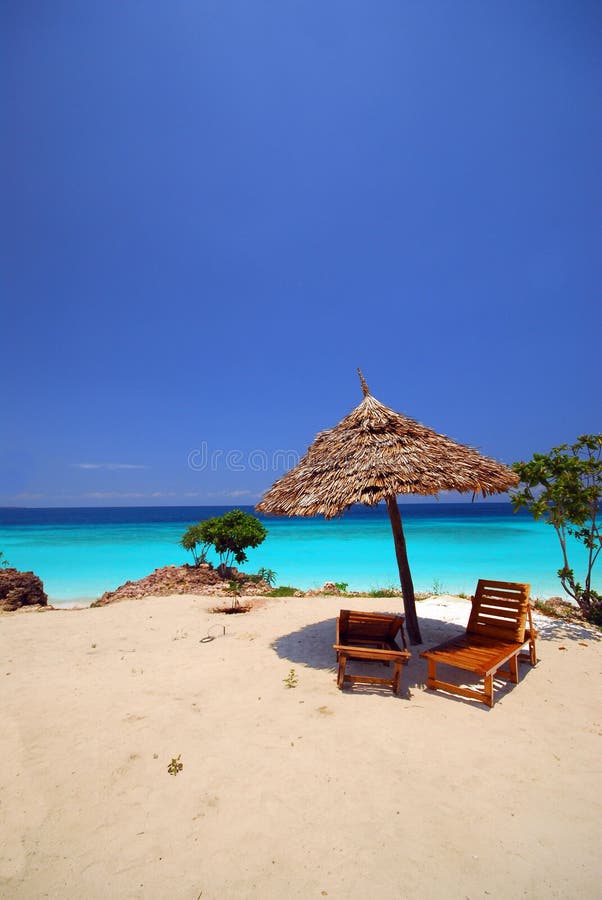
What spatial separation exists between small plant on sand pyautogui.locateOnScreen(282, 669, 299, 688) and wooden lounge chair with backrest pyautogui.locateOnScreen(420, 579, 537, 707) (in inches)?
59.0

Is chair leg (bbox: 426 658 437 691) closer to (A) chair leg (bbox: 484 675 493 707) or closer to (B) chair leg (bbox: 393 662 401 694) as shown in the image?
(B) chair leg (bbox: 393 662 401 694)

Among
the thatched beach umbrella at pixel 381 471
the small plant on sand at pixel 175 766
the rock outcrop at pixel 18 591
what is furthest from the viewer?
the rock outcrop at pixel 18 591

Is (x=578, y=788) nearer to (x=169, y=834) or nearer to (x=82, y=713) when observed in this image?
(x=169, y=834)

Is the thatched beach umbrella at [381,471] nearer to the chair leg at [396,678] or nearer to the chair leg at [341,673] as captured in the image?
the chair leg at [396,678]

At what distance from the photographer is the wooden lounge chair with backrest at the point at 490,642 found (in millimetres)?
4344

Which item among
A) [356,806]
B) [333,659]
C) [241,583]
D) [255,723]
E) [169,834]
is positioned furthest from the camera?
[241,583]

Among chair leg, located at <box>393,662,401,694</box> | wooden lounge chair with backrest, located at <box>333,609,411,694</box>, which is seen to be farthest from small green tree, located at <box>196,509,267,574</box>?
chair leg, located at <box>393,662,401,694</box>

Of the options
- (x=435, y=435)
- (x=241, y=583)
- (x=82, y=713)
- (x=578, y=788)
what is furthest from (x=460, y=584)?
(x=82, y=713)

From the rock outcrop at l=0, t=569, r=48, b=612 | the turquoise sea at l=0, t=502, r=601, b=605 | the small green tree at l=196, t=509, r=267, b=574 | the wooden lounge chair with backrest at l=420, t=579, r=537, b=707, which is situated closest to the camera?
the wooden lounge chair with backrest at l=420, t=579, r=537, b=707

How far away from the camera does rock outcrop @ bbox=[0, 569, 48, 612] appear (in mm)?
8961

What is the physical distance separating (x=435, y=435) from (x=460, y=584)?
32.2ft

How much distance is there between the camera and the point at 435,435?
21.2 ft

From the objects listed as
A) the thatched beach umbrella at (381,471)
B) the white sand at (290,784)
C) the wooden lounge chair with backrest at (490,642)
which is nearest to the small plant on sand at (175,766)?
the white sand at (290,784)

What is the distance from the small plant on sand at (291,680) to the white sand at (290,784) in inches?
4.3
